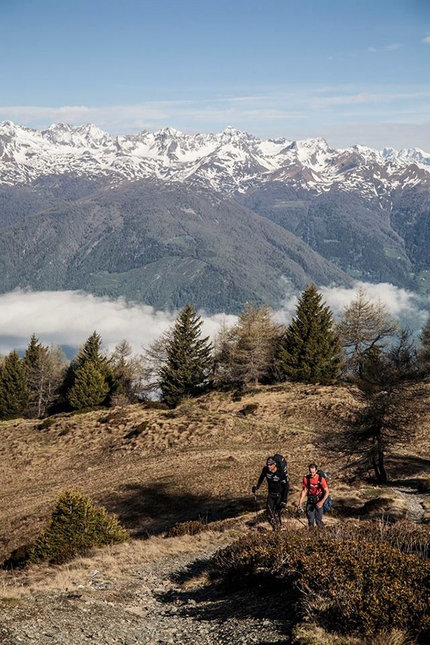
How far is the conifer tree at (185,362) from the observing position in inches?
2731

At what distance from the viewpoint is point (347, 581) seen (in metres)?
9.80

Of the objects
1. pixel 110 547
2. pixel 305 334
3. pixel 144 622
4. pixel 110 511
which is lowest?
pixel 110 511

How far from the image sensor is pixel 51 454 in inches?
1996

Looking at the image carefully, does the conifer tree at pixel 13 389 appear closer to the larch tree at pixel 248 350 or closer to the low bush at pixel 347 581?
the larch tree at pixel 248 350

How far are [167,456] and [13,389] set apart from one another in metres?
44.0

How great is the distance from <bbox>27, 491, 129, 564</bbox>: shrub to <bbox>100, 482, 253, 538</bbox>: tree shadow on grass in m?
4.26

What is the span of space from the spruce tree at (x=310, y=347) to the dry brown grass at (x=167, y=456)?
441 centimetres

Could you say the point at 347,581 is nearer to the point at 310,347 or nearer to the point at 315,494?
the point at 315,494

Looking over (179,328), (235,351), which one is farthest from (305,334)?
(179,328)

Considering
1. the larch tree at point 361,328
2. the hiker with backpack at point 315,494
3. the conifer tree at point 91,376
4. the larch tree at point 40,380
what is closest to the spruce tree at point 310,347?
the larch tree at point 361,328

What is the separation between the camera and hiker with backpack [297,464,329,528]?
676 inches

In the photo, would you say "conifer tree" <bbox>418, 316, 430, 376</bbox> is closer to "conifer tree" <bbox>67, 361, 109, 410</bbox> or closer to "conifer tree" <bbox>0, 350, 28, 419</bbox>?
"conifer tree" <bbox>67, 361, 109, 410</bbox>

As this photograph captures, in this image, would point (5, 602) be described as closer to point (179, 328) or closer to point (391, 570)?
point (391, 570)

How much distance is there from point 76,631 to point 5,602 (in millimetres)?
2399
